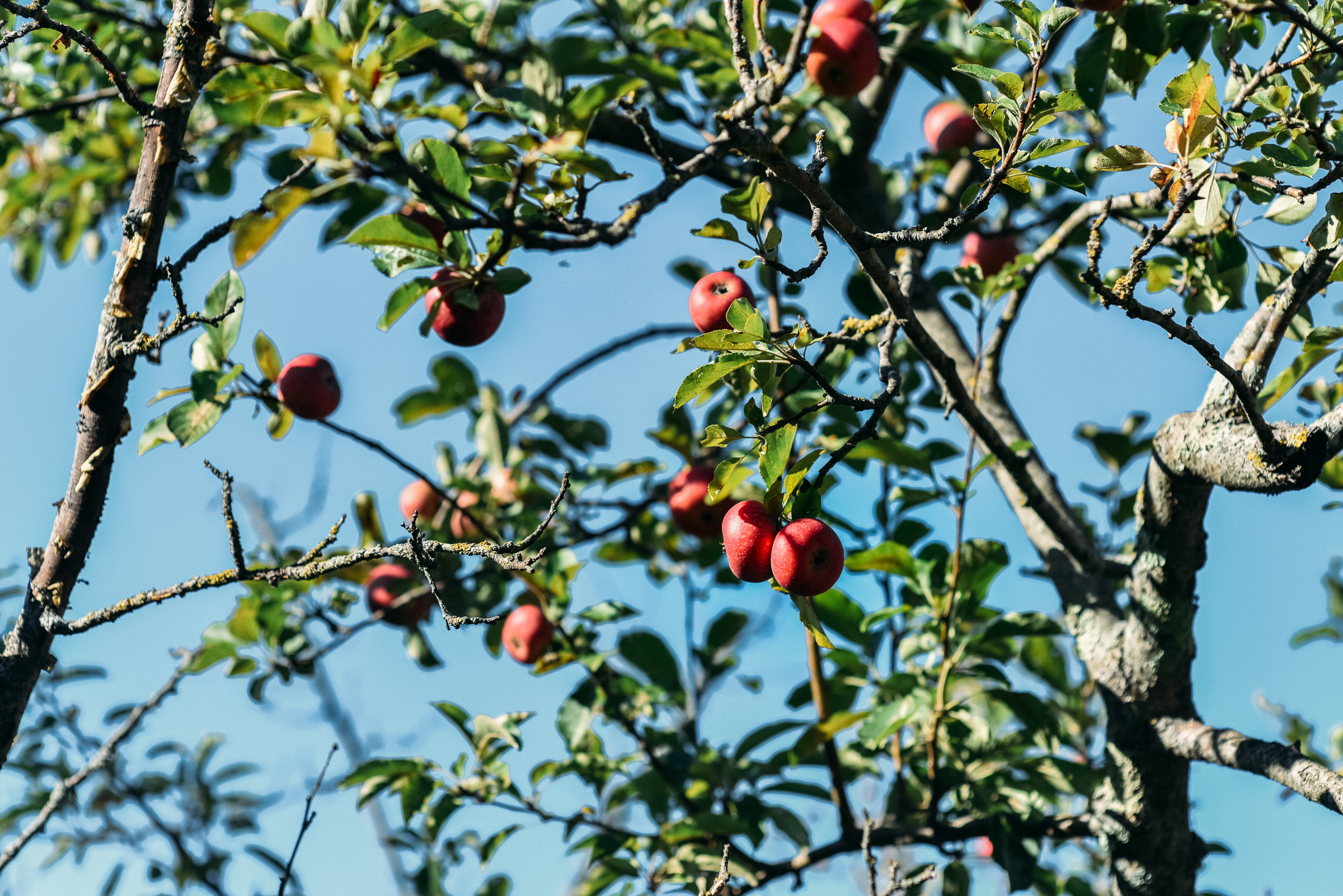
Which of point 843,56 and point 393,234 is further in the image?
point 843,56

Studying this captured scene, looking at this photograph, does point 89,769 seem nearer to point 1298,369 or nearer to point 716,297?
point 716,297

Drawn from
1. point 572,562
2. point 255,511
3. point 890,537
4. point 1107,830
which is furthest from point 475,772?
point 255,511

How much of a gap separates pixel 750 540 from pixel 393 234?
2.82 ft

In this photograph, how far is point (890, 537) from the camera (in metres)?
2.73

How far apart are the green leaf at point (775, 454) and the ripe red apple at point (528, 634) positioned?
1367 millimetres

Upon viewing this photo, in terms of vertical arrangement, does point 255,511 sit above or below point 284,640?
above

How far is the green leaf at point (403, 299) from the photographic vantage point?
1969 millimetres

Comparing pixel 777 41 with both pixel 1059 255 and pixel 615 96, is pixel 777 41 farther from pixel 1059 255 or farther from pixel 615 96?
pixel 1059 255

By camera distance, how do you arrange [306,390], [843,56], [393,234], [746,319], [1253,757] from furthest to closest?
[843,56], [306,390], [393,234], [1253,757], [746,319]

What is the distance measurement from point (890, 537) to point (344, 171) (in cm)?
160

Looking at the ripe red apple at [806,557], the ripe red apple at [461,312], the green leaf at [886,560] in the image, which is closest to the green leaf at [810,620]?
the ripe red apple at [806,557]

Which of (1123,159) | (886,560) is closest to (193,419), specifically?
(886,560)

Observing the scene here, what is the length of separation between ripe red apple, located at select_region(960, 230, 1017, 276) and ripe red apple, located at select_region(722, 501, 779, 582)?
1699 millimetres

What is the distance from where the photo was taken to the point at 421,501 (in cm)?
344
